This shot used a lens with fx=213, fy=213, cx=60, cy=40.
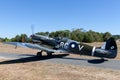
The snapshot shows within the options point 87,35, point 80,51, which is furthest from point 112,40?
point 87,35

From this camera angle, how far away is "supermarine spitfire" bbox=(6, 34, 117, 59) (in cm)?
1669

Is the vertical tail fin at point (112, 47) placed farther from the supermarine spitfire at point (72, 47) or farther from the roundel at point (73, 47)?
the roundel at point (73, 47)

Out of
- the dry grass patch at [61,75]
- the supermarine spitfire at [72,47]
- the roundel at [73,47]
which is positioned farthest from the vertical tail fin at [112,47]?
the dry grass patch at [61,75]

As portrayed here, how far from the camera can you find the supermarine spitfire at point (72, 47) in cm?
1669

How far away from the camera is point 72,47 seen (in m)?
18.7

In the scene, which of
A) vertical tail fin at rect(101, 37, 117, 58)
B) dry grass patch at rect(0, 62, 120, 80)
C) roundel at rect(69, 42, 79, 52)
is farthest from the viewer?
roundel at rect(69, 42, 79, 52)

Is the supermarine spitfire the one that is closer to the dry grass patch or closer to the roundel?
the roundel

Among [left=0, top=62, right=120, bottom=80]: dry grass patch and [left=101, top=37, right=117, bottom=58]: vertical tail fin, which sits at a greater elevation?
[left=101, top=37, right=117, bottom=58]: vertical tail fin

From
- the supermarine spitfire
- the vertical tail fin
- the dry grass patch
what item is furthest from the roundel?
the dry grass patch

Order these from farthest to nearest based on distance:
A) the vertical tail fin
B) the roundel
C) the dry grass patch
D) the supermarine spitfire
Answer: the roundel
the supermarine spitfire
the vertical tail fin
the dry grass patch

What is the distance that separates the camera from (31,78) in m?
11.4

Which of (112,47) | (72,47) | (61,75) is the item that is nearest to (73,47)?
(72,47)

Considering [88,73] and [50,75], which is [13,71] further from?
[88,73]

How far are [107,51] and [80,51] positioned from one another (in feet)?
8.07
